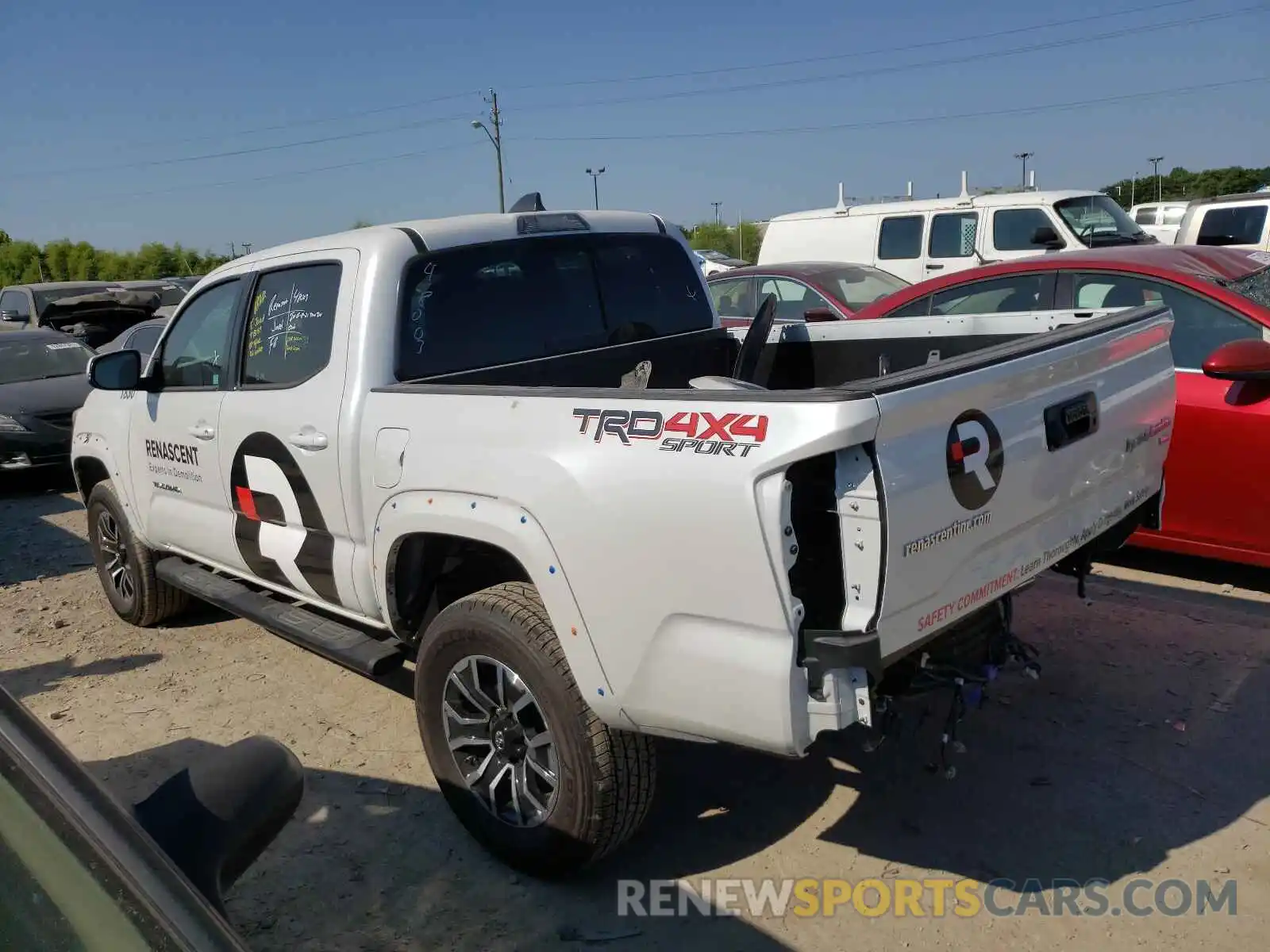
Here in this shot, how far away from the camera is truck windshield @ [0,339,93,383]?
→ 11323mm

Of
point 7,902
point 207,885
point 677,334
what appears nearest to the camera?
point 7,902

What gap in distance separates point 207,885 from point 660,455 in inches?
54.9

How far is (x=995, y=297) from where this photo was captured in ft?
19.9

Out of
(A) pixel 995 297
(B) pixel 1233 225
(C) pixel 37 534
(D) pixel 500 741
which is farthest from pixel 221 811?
(B) pixel 1233 225

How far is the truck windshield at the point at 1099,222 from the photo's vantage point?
1162 centimetres

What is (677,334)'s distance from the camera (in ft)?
15.2

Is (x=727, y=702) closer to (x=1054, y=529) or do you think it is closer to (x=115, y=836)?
(x=1054, y=529)

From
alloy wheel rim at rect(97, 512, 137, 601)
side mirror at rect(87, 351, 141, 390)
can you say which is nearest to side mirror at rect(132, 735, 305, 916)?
side mirror at rect(87, 351, 141, 390)

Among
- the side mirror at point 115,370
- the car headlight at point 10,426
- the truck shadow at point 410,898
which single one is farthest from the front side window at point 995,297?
the car headlight at point 10,426

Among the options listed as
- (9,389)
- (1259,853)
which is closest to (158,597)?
(1259,853)

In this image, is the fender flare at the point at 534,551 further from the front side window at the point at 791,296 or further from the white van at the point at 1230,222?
the white van at the point at 1230,222

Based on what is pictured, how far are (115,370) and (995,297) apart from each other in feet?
15.7

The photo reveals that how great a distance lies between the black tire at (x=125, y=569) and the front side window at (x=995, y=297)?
4.80 meters

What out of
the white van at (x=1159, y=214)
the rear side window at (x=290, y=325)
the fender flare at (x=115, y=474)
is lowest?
the fender flare at (x=115, y=474)
